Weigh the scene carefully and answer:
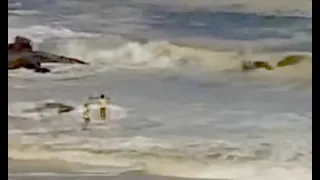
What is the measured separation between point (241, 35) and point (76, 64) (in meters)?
0.36

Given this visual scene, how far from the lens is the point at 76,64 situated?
1.13 metres

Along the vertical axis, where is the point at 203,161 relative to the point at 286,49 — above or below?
below

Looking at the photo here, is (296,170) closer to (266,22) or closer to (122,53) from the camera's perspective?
(266,22)

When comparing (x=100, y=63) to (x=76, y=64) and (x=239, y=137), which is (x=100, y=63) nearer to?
(x=76, y=64)

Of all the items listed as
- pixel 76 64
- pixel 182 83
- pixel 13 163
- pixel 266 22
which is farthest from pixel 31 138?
pixel 266 22

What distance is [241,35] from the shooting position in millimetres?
1149

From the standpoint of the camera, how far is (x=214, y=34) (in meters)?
1.15

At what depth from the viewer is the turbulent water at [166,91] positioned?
3.65 ft

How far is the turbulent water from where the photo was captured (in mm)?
1113

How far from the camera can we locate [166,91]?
1137 mm

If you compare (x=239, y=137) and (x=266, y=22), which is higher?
(x=266, y=22)

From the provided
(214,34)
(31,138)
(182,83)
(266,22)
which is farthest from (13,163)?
(266,22)

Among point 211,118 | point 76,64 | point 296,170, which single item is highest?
point 76,64

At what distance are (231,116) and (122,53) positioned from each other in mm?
269
